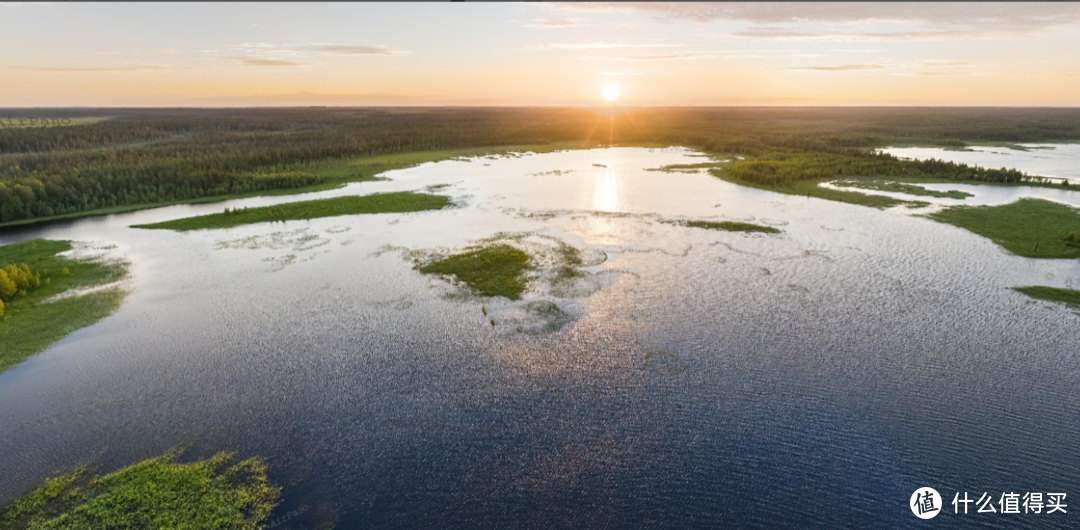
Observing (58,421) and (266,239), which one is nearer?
(58,421)

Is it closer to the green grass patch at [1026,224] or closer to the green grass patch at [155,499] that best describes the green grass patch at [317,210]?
the green grass patch at [155,499]

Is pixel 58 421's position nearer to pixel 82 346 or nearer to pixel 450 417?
pixel 82 346

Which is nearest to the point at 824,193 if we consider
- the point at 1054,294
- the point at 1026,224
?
the point at 1026,224

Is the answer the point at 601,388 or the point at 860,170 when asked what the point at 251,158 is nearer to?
the point at 601,388

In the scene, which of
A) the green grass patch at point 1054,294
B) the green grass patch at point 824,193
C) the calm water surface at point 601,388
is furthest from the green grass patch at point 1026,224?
the green grass patch at point 1054,294

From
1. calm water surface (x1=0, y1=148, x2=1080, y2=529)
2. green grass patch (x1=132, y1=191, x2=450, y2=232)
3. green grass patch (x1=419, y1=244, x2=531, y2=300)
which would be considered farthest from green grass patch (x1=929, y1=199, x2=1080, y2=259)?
green grass patch (x1=132, y1=191, x2=450, y2=232)

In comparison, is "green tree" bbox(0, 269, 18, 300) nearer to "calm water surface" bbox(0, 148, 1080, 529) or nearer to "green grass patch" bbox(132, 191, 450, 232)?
"calm water surface" bbox(0, 148, 1080, 529)

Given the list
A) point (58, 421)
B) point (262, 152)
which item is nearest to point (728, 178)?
point (58, 421)
